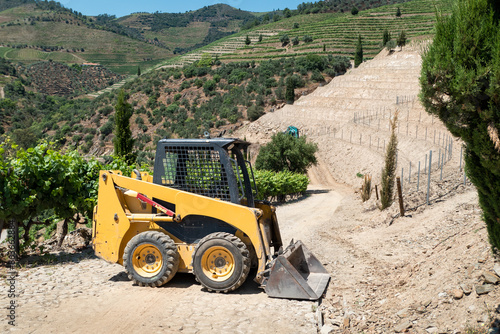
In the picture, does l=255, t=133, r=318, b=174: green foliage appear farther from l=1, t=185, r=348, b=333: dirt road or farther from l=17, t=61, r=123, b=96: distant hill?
l=17, t=61, r=123, b=96: distant hill

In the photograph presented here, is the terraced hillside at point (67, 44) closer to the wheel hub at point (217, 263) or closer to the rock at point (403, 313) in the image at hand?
the wheel hub at point (217, 263)

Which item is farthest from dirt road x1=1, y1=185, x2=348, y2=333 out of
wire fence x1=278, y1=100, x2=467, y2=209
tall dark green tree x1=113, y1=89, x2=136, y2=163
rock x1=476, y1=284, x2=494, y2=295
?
wire fence x1=278, y1=100, x2=467, y2=209

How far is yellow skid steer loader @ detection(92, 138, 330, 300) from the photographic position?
318 inches

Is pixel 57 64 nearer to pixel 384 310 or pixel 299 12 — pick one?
pixel 299 12

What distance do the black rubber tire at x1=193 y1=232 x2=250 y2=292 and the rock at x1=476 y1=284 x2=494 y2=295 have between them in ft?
12.3

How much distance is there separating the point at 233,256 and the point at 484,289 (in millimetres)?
4072

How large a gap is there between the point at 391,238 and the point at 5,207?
9768 millimetres

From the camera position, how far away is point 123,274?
31.0ft

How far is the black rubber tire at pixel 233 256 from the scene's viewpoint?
8.00 metres

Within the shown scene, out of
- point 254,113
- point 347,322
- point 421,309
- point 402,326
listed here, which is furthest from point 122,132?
point 254,113

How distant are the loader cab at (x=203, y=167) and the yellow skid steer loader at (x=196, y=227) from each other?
0.02 meters

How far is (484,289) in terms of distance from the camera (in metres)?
6.37

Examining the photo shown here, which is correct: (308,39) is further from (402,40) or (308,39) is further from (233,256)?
(233,256)

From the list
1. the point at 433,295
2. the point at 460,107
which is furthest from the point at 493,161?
the point at 433,295
